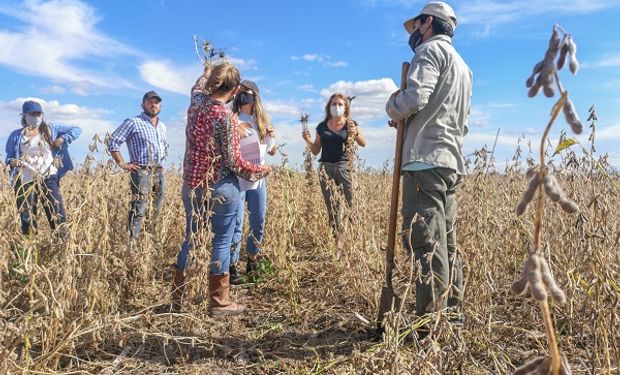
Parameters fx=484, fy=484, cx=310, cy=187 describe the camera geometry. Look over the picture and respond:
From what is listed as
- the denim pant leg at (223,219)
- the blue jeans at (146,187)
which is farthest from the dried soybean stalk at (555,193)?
the blue jeans at (146,187)

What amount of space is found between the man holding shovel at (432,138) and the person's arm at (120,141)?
3.13m

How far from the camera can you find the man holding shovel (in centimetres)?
254

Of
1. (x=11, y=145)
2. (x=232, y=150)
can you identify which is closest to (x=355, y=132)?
(x=232, y=150)

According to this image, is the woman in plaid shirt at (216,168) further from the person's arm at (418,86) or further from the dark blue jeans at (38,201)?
the person's arm at (418,86)

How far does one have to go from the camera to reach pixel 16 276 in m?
3.34

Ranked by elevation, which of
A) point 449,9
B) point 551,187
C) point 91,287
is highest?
point 449,9

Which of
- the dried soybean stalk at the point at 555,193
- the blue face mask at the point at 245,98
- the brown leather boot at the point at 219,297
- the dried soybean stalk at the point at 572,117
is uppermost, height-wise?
the blue face mask at the point at 245,98

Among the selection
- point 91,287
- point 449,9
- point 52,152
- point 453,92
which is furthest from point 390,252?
point 52,152

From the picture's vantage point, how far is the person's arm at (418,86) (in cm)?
250

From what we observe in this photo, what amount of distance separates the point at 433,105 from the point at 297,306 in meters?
1.65

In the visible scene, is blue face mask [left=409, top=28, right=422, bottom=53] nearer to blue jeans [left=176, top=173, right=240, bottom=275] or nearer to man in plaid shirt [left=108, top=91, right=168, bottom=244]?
blue jeans [left=176, top=173, right=240, bottom=275]

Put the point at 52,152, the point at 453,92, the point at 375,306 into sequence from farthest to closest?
the point at 52,152, the point at 375,306, the point at 453,92

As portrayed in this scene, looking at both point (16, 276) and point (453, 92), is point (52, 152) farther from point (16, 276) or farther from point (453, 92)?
point (453, 92)

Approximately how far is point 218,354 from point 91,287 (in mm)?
769
